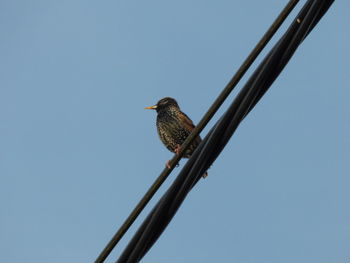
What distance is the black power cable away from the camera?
114 inches

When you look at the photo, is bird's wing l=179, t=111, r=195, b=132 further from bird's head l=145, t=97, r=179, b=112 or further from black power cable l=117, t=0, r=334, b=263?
black power cable l=117, t=0, r=334, b=263

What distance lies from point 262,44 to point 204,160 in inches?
22.7

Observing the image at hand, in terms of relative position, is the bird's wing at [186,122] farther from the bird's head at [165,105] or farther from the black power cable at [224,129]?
the black power cable at [224,129]

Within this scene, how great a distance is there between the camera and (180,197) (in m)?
3.08

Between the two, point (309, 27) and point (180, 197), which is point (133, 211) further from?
point (309, 27)

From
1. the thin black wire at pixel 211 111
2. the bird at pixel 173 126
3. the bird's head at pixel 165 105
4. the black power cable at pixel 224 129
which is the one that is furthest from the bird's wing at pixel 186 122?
the black power cable at pixel 224 129

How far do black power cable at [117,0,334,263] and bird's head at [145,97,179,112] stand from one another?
6.13 metres

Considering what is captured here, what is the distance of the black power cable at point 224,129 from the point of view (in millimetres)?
2908

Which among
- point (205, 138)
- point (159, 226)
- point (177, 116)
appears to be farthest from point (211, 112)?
point (177, 116)

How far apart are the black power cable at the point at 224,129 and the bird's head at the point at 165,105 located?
6.13 metres

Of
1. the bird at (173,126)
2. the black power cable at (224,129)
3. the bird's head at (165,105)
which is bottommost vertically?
the black power cable at (224,129)

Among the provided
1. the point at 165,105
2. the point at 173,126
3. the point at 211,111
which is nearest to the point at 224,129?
the point at 211,111

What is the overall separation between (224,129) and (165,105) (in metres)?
6.26

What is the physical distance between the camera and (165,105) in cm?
929
